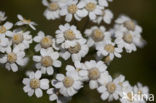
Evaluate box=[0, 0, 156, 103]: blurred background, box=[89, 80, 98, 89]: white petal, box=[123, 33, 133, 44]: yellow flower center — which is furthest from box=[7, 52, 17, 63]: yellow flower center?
box=[0, 0, 156, 103]: blurred background

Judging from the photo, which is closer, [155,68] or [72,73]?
[72,73]

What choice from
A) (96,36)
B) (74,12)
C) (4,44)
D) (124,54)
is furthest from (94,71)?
(124,54)

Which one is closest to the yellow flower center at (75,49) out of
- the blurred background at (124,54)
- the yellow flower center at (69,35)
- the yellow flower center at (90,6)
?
the yellow flower center at (69,35)

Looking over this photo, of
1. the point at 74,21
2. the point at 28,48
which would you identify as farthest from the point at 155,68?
the point at 28,48

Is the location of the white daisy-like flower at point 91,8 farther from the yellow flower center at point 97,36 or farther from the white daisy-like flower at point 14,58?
the white daisy-like flower at point 14,58

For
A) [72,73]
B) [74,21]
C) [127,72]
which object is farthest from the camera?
[127,72]

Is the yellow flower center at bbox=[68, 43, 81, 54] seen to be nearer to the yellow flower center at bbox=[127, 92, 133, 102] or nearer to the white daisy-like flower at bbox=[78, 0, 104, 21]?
the white daisy-like flower at bbox=[78, 0, 104, 21]

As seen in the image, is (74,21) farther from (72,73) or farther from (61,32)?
(72,73)
